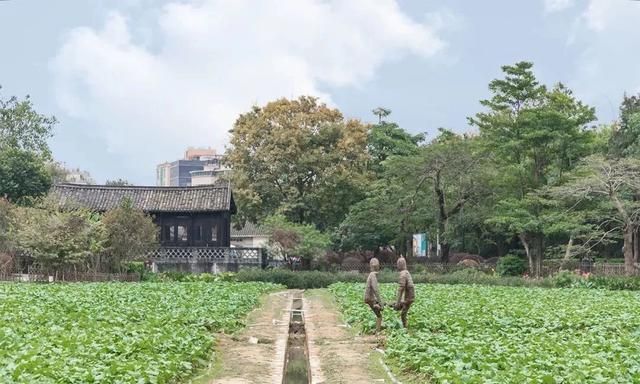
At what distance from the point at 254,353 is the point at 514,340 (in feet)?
16.6

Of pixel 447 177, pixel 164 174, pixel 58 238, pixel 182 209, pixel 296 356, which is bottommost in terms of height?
pixel 296 356

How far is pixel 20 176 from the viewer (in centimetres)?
4559

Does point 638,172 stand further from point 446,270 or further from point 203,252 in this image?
point 203,252

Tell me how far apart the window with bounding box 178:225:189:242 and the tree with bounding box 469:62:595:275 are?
61.0 ft

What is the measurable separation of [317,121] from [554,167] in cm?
1528

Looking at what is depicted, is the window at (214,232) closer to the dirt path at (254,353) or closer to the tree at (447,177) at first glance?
the tree at (447,177)

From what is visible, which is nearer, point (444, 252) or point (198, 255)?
point (198, 255)

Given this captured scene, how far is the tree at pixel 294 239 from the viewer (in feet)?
140

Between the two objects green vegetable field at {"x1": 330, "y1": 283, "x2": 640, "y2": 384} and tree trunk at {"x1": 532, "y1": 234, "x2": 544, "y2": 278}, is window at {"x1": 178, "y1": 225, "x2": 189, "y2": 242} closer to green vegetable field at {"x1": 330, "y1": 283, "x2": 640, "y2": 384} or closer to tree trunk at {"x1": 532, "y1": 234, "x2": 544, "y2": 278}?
tree trunk at {"x1": 532, "y1": 234, "x2": 544, "y2": 278}

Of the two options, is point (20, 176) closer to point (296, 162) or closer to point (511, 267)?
point (296, 162)

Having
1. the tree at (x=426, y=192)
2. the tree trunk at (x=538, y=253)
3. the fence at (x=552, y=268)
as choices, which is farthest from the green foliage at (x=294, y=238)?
the tree trunk at (x=538, y=253)

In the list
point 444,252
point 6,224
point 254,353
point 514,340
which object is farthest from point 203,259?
point 514,340

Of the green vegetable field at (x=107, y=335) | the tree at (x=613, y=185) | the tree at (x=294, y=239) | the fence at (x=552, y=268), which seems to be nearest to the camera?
the green vegetable field at (x=107, y=335)

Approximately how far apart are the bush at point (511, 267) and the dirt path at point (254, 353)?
71.0 feet
